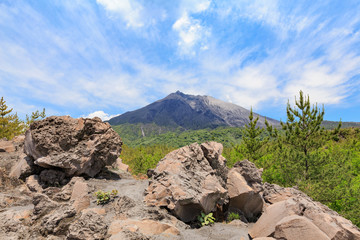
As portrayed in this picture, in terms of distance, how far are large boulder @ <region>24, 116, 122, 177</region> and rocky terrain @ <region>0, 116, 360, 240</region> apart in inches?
2.5

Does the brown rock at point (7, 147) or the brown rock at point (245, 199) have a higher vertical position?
the brown rock at point (7, 147)

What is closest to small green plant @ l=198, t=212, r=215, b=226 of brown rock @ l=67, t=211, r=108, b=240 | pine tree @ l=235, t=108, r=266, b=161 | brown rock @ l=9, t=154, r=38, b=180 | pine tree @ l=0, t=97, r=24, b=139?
brown rock @ l=67, t=211, r=108, b=240

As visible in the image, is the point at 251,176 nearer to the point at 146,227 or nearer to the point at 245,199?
the point at 245,199

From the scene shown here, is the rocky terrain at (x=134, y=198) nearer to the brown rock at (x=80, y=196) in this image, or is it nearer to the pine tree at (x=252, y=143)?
the brown rock at (x=80, y=196)

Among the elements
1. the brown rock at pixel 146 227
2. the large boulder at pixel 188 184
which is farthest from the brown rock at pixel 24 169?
the brown rock at pixel 146 227

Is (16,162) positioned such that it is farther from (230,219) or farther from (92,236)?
(230,219)

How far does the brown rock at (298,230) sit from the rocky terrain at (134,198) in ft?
0.10

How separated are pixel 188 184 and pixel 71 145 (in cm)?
937

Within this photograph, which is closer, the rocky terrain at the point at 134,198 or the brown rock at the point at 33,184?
the rocky terrain at the point at 134,198

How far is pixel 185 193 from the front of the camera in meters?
8.91

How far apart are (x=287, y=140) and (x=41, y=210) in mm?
19039

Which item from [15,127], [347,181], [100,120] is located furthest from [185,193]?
[15,127]

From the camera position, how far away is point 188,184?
9.78 metres

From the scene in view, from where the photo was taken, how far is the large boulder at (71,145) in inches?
499
